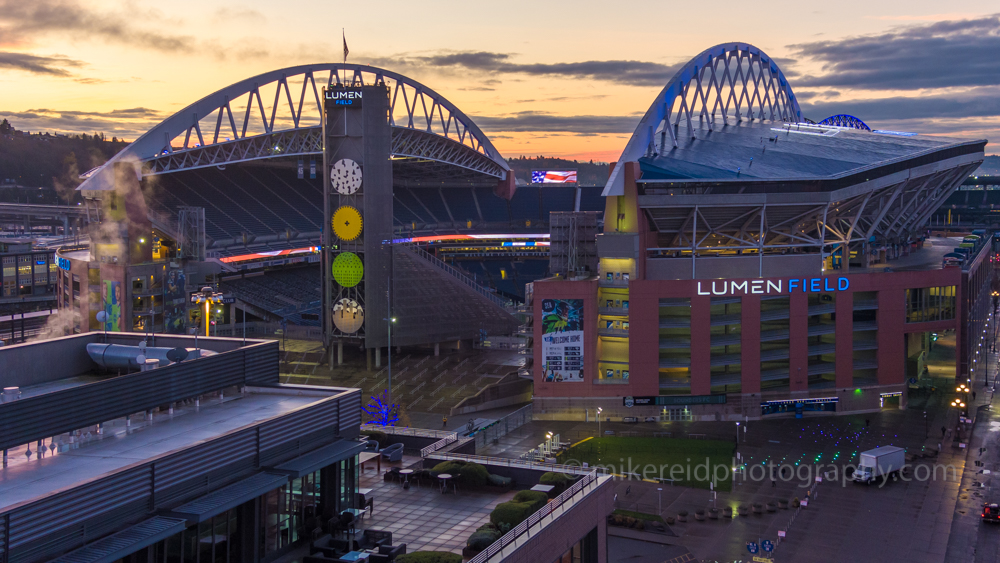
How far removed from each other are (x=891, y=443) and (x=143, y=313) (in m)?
61.3

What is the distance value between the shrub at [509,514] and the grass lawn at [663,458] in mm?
27878

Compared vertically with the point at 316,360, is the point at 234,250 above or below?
above

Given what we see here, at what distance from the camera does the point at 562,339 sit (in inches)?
2682

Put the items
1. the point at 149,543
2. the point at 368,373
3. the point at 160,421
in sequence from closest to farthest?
the point at 149,543 → the point at 160,421 → the point at 368,373

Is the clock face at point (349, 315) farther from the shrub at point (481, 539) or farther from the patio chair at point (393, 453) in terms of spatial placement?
the shrub at point (481, 539)

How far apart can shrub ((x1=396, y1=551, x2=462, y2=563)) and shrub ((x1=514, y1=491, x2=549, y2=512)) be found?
4464 mm

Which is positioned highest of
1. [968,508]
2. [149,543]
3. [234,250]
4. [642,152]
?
[642,152]

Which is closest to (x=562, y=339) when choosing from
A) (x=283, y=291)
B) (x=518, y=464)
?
(x=518, y=464)

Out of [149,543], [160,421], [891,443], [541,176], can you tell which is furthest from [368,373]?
[541,176]

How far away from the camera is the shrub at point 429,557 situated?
942 inches

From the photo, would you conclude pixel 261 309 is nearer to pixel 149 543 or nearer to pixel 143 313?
pixel 143 313

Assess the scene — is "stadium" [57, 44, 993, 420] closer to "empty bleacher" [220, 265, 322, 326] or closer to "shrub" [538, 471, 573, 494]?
"empty bleacher" [220, 265, 322, 326]

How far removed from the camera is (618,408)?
6838cm

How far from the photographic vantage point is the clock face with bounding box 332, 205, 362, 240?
269 ft
